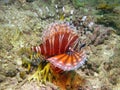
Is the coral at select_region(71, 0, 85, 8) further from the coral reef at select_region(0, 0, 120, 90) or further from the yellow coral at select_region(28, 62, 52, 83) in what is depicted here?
the yellow coral at select_region(28, 62, 52, 83)

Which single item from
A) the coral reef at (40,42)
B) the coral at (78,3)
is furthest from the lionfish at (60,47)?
the coral at (78,3)

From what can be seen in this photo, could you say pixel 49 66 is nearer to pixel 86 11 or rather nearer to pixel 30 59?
pixel 30 59

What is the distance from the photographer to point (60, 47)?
11.0 ft

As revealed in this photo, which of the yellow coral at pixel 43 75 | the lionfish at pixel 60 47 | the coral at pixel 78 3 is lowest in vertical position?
the yellow coral at pixel 43 75

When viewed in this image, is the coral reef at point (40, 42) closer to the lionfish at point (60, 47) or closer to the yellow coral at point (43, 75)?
the yellow coral at point (43, 75)

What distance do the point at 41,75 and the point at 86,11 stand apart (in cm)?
269

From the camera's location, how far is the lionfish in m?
3.11

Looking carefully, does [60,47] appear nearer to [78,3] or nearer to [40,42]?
[40,42]

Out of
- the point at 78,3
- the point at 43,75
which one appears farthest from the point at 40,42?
the point at 78,3

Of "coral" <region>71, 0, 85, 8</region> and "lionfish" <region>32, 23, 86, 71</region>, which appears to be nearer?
"lionfish" <region>32, 23, 86, 71</region>

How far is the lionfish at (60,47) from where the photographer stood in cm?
311

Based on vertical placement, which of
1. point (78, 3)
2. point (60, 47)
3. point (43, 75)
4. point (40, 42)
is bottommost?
point (43, 75)

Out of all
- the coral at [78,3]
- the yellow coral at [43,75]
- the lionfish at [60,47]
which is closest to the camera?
the lionfish at [60,47]

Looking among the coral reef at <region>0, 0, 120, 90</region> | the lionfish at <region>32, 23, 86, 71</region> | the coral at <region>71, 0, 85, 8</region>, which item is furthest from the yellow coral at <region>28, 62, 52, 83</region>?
the coral at <region>71, 0, 85, 8</region>
